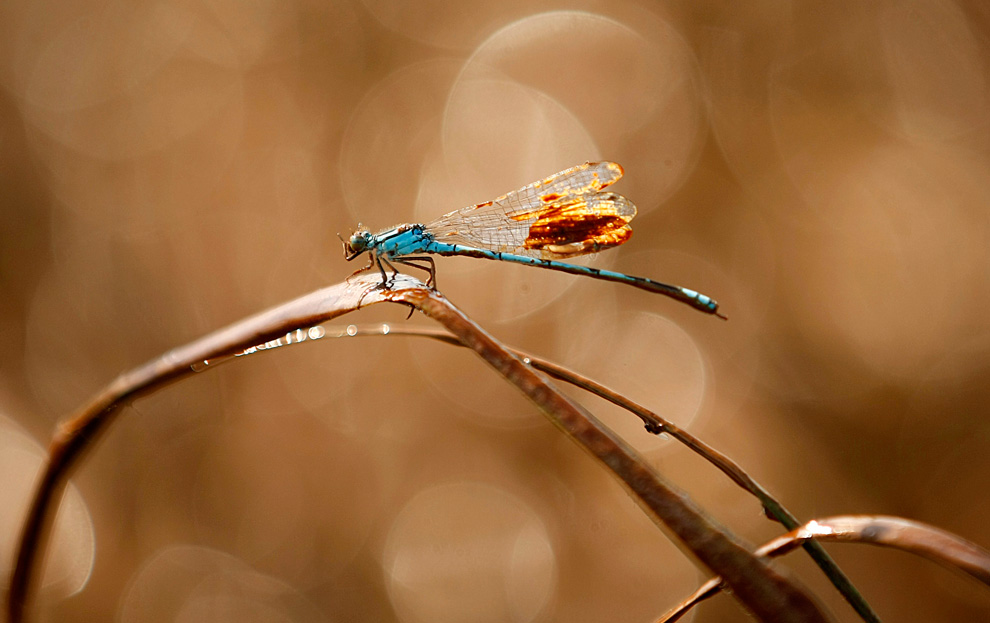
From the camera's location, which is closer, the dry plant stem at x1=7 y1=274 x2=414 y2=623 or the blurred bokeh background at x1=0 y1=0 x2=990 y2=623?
the dry plant stem at x1=7 y1=274 x2=414 y2=623

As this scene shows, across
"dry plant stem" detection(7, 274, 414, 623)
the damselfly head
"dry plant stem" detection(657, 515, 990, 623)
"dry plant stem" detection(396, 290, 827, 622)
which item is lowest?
"dry plant stem" detection(657, 515, 990, 623)

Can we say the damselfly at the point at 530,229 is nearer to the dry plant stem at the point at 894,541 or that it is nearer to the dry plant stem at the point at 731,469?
the dry plant stem at the point at 731,469

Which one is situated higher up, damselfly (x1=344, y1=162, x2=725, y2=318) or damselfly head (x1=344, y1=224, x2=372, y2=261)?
damselfly head (x1=344, y1=224, x2=372, y2=261)

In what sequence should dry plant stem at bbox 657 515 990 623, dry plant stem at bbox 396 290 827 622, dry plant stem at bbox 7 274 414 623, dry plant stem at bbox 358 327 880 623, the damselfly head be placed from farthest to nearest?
the damselfly head → dry plant stem at bbox 7 274 414 623 → dry plant stem at bbox 358 327 880 623 → dry plant stem at bbox 657 515 990 623 → dry plant stem at bbox 396 290 827 622

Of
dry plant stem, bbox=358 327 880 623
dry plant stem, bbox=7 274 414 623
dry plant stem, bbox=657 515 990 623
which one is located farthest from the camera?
dry plant stem, bbox=7 274 414 623

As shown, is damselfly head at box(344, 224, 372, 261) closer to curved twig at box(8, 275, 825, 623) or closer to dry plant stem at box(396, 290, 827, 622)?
curved twig at box(8, 275, 825, 623)

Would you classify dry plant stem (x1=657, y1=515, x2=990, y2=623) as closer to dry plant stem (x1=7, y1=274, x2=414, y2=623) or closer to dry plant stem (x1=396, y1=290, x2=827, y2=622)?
dry plant stem (x1=396, y1=290, x2=827, y2=622)

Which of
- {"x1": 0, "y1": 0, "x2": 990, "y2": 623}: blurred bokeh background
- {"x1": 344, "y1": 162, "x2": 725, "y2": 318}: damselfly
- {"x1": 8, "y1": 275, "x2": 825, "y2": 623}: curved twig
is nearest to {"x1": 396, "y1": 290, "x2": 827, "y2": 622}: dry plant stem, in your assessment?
{"x1": 8, "y1": 275, "x2": 825, "y2": 623}: curved twig

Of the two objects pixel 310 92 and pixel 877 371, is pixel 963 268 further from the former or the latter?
pixel 310 92

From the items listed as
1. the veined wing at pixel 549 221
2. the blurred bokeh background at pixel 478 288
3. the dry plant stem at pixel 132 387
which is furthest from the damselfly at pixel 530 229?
the dry plant stem at pixel 132 387
